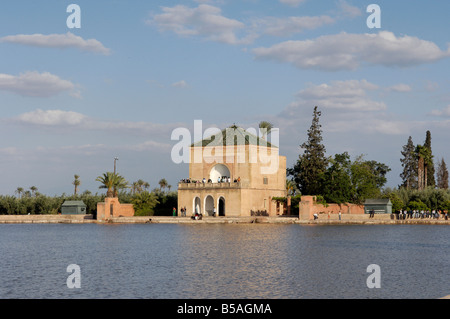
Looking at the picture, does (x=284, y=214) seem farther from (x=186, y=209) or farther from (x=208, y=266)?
(x=208, y=266)

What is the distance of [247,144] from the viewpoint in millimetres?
62188

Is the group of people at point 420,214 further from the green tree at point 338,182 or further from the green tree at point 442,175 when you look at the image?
the green tree at point 442,175

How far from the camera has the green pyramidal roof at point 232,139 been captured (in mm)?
63219

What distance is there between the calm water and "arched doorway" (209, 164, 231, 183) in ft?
74.9

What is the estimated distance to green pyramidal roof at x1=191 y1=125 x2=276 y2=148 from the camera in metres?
63.2

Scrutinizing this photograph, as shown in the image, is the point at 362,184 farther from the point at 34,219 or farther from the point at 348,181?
the point at 34,219

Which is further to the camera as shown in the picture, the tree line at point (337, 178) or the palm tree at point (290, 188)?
the palm tree at point (290, 188)

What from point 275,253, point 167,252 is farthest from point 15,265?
point 275,253

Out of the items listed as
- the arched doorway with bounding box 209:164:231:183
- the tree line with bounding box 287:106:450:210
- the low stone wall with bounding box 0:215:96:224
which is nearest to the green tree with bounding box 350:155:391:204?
the tree line with bounding box 287:106:450:210

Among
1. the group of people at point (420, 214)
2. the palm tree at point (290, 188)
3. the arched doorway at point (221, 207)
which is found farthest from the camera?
the palm tree at point (290, 188)

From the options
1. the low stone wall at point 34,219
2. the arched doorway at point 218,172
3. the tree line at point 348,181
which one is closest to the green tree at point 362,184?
the tree line at point 348,181

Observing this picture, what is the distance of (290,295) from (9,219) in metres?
54.7

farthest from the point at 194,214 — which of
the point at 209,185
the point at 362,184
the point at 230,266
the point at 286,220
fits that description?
the point at 230,266

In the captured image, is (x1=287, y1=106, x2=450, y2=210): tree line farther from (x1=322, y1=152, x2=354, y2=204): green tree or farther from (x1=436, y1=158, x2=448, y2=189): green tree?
(x1=436, y1=158, x2=448, y2=189): green tree
